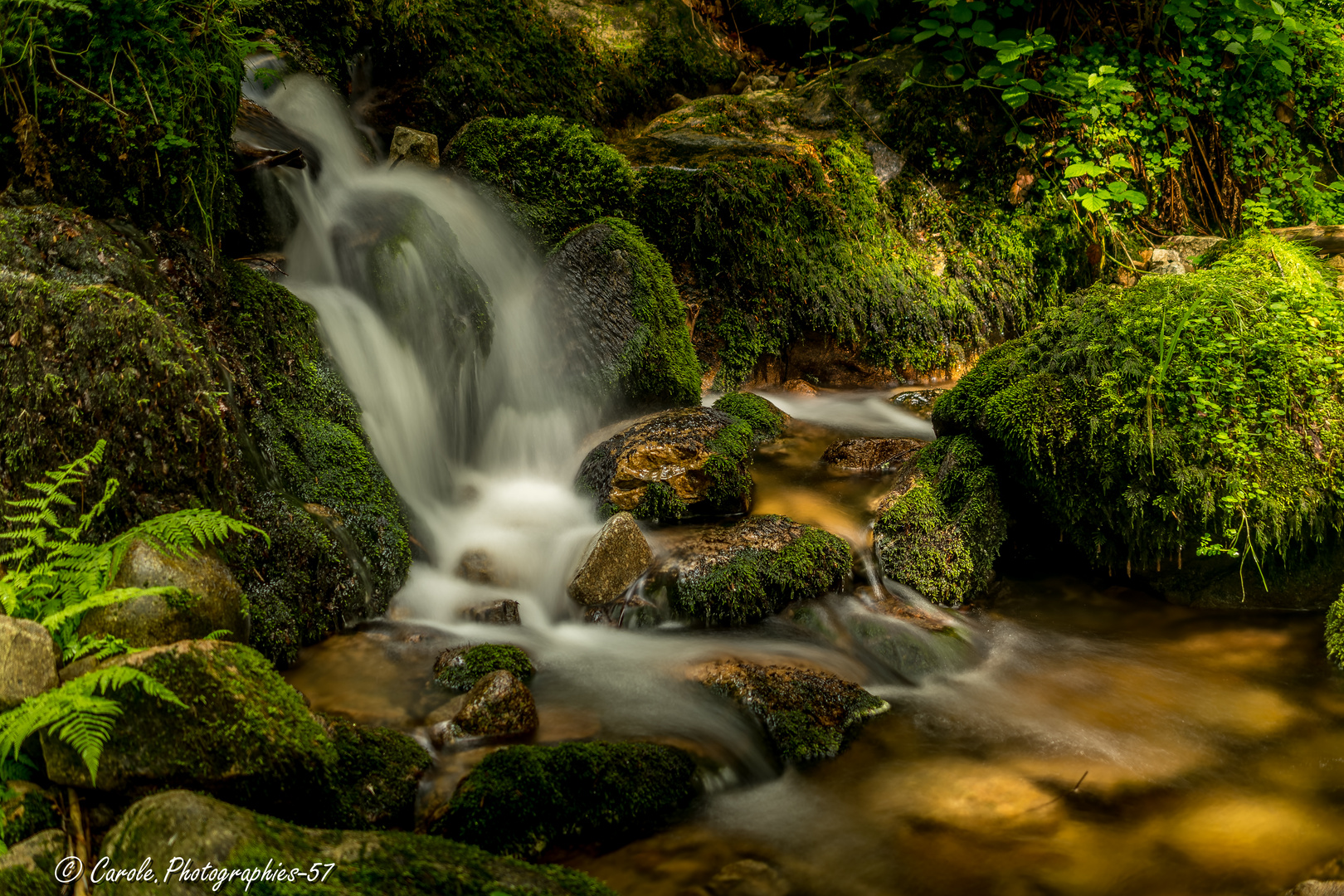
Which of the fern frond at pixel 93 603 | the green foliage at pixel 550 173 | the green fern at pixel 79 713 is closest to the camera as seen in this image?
the green fern at pixel 79 713

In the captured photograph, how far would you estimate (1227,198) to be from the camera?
8102 millimetres

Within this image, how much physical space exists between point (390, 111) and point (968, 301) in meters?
5.74

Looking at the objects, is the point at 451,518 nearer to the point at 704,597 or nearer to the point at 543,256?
the point at 704,597

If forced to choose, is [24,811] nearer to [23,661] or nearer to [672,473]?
[23,661]

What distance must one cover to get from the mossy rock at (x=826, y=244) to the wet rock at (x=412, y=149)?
1.83 meters

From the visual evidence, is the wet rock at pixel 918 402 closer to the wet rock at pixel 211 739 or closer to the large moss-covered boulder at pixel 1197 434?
the large moss-covered boulder at pixel 1197 434

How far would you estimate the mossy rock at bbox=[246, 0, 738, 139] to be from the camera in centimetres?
774

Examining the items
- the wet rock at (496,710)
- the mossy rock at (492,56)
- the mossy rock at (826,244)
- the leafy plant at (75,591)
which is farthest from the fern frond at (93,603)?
the mossy rock at (492,56)

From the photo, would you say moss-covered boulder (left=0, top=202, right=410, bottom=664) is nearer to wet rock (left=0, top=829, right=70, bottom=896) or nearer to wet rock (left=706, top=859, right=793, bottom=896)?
wet rock (left=0, top=829, right=70, bottom=896)

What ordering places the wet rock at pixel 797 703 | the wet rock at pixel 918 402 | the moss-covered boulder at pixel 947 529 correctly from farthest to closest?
the wet rock at pixel 918 402 → the moss-covered boulder at pixel 947 529 → the wet rock at pixel 797 703

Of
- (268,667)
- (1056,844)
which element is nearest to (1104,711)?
(1056,844)

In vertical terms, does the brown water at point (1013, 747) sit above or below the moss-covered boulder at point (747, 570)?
below

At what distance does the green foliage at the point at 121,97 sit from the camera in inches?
153

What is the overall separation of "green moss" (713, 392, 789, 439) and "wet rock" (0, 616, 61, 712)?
4.63 m
